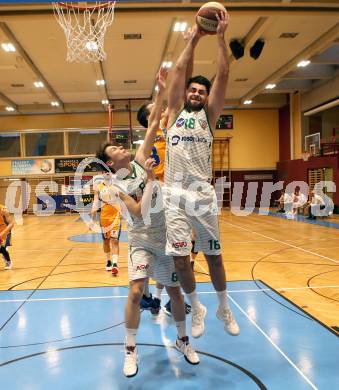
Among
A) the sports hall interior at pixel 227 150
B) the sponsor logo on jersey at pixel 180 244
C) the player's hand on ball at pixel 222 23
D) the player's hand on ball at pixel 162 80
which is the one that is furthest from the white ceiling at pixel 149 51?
the sponsor logo on jersey at pixel 180 244

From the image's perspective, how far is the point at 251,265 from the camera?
7328mm

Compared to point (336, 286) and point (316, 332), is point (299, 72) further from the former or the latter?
point (316, 332)

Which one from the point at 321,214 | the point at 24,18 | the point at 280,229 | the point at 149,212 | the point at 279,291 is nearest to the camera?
the point at 149,212

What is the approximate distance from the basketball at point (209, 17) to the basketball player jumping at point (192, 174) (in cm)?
6

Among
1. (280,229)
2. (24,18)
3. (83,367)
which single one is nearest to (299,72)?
(280,229)

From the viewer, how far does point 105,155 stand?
3.38 meters

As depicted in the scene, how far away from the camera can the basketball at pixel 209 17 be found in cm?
306

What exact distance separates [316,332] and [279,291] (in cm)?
159

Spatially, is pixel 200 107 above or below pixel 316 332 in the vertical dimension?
above

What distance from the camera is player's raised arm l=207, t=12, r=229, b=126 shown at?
3030 millimetres

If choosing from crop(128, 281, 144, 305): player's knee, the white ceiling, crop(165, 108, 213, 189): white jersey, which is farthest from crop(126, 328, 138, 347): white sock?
the white ceiling

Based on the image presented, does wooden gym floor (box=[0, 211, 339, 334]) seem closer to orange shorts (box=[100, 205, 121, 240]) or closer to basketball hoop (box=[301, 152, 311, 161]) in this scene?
orange shorts (box=[100, 205, 121, 240])

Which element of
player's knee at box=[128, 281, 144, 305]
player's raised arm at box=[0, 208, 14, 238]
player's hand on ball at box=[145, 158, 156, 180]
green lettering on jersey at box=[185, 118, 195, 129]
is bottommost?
player's knee at box=[128, 281, 144, 305]

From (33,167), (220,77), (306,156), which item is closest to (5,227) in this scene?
(220,77)
